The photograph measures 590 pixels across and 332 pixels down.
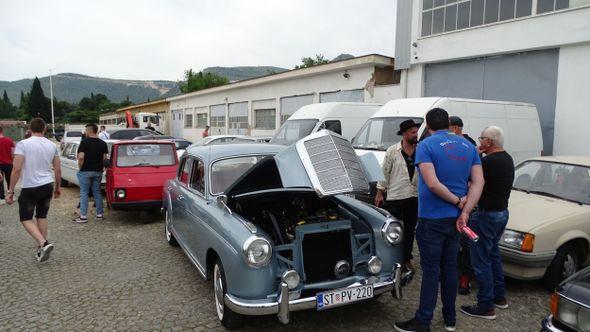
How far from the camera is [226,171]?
4539mm

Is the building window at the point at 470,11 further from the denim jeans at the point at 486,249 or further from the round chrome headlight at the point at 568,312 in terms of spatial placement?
the round chrome headlight at the point at 568,312

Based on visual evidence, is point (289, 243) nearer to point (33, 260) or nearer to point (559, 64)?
point (33, 260)

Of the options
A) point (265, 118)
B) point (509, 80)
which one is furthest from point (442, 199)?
point (265, 118)

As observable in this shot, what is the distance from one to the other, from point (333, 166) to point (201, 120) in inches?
1236

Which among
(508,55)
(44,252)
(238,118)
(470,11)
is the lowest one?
(44,252)

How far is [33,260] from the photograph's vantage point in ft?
18.0

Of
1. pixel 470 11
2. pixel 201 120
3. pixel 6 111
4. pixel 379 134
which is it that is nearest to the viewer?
pixel 379 134

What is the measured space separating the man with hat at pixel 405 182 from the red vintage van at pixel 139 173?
15.1 feet

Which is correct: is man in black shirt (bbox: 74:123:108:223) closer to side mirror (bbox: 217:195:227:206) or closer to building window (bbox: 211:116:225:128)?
side mirror (bbox: 217:195:227:206)

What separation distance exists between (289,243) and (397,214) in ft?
5.55

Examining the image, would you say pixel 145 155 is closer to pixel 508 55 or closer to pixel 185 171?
pixel 185 171

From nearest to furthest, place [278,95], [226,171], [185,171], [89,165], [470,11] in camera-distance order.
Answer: [226,171]
[185,171]
[89,165]
[470,11]
[278,95]

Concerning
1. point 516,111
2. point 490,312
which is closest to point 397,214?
point 490,312

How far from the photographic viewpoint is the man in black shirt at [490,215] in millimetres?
3711
